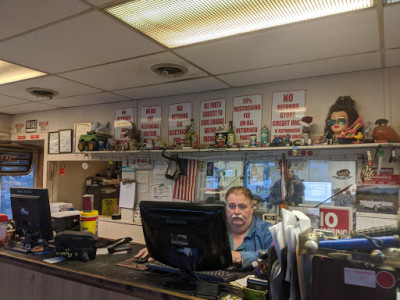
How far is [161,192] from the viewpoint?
13.5ft

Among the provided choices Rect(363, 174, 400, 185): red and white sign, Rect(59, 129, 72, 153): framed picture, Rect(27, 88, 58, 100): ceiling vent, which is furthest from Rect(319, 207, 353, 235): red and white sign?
Rect(59, 129, 72, 153): framed picture

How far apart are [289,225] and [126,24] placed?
63.3 inches

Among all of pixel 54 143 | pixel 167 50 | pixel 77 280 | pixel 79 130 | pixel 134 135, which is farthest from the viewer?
pixel 54 143

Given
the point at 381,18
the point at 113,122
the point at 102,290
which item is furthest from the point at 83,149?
the point at 381,18

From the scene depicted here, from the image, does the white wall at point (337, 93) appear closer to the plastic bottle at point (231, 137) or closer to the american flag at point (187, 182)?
the plastic bottle at point (231, 137)

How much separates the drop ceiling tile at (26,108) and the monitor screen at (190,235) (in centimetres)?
377

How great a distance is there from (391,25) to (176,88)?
228 centimetres

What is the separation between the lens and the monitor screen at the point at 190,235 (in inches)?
68.7

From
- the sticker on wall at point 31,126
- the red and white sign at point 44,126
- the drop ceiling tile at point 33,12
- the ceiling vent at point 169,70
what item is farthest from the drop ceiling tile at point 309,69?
the sticker on wall at point 31,126

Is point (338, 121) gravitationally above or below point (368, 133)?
above

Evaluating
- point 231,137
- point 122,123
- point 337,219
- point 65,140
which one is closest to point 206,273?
point 337,219

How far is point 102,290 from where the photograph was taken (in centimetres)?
194

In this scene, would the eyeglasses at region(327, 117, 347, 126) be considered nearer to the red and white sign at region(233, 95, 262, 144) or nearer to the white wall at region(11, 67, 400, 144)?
the white wall at region(11, 67, 400, 144)

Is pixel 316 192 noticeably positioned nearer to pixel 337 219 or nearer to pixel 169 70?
pixel 337 219
